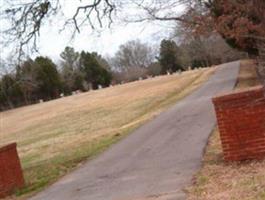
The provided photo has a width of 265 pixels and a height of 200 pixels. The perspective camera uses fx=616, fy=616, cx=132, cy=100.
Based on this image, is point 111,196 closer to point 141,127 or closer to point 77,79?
point 141,127

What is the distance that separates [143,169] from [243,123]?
7.66ft

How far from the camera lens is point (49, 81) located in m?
105

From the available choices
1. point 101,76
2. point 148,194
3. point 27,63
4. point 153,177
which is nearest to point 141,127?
point 27,63

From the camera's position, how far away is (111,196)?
9.70 metres

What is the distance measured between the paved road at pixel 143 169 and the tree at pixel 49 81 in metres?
85.7

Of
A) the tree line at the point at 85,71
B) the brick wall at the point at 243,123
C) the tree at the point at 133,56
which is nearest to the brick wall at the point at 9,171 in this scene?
the brick wall at the point at 243,123

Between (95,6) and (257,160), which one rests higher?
(95,6)

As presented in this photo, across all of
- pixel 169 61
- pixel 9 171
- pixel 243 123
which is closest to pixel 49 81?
pixel 169 61

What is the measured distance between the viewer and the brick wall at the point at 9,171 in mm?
12891

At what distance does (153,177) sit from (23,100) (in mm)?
98048

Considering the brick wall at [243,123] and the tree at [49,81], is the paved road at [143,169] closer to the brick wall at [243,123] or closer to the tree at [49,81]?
the brick wall at [243,123]

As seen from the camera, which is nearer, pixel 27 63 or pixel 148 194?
pixel 148 194

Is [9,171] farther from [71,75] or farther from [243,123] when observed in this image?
[71,75]

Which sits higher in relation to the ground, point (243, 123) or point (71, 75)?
point (71, 75)
